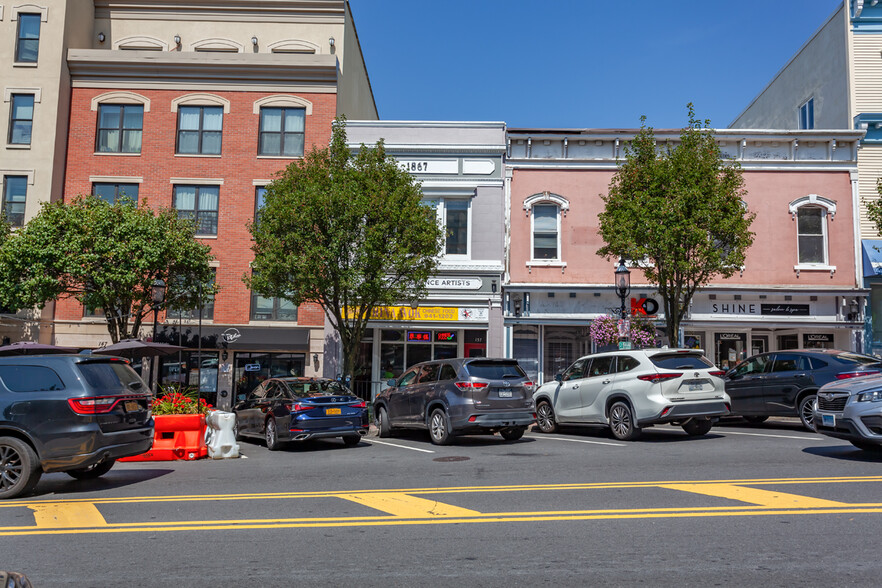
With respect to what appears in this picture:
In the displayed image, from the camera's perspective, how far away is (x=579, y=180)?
23578 millimetres

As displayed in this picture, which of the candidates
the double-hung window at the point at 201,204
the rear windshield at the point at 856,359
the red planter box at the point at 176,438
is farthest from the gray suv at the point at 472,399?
the double-hung window at the point at 201,204

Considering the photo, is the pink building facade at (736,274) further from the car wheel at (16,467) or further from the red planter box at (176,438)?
the car wheel at (16,467)

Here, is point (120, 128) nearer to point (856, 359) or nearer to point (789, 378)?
point (789, 378)

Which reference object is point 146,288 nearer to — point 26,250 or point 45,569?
point 26,250

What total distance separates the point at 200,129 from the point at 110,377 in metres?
17.6

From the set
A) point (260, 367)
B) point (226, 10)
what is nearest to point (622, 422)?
point (260, 367)

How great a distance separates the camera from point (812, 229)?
76.0 ft

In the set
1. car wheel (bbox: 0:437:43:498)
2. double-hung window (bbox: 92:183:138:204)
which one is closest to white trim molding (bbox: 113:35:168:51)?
double-hung window (bbox: 92:183:138:204)

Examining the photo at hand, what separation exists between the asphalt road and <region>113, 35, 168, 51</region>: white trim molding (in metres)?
21.2

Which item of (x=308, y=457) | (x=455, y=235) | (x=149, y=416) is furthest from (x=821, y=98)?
(x=149, y=416)

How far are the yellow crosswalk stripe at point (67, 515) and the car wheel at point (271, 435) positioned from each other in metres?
6.14

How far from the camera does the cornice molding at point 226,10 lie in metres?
27.5

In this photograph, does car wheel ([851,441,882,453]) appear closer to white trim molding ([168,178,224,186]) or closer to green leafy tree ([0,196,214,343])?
green leafy tree ([0,196,214,343])

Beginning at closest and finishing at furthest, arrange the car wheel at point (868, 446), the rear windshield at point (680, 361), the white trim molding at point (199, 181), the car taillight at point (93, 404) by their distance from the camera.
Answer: the car taillight at point (93, 404), the car wheel at point (868, 446), the rear windshield at point (680, 361), the white trim molding at point (199, 181)
